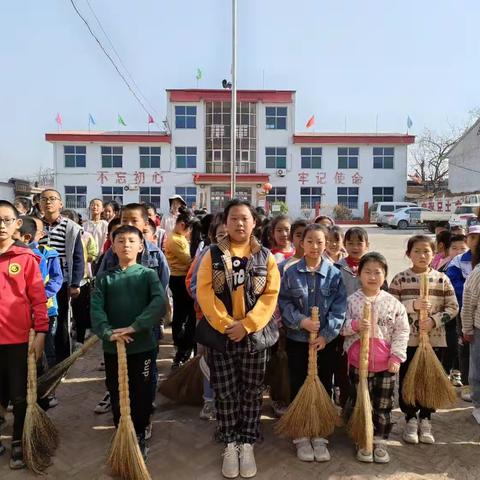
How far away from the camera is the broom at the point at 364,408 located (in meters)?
2.55

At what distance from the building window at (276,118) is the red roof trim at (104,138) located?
6628 millimetres

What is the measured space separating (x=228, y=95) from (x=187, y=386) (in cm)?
2543

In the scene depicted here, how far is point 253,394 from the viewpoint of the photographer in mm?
2582

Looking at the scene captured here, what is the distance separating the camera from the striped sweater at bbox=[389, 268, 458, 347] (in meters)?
2.88

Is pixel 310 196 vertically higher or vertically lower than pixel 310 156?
lower

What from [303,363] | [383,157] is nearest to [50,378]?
[303,363]

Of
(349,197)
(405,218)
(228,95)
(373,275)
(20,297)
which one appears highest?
(228,95)

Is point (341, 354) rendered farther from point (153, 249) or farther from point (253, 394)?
point (153, 249)

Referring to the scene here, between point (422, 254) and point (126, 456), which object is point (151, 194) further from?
Result: point (126, 456)

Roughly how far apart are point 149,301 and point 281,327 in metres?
0.97

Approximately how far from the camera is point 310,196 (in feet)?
90.7

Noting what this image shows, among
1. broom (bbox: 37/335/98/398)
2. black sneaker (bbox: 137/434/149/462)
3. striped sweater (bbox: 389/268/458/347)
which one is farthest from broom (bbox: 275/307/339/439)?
broom (bbox: 37/335/98/398)

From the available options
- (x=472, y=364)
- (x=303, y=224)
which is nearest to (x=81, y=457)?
(x=303, y=224)

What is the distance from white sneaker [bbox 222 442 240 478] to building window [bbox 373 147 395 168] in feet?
90.2
